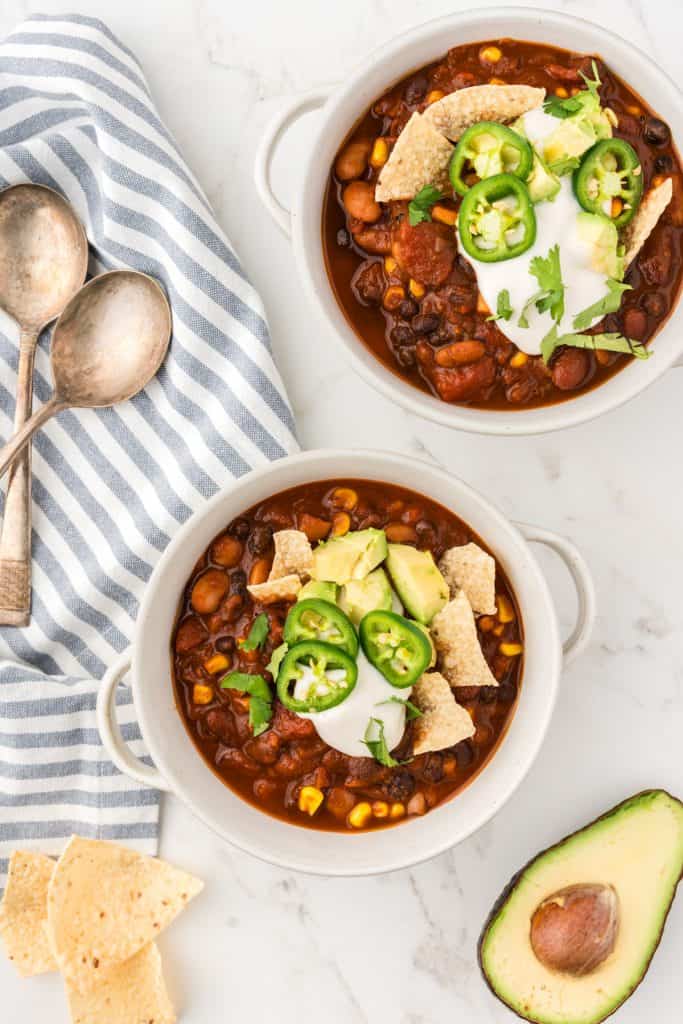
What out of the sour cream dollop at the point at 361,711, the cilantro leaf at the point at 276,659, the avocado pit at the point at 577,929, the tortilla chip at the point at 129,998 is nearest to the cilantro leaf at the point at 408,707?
the sour cream dollop at the point at 361,711

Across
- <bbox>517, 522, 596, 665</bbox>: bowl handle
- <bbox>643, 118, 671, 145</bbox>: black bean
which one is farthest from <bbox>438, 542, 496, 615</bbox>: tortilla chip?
<bbox>643, 118, 671, 145</bbox>: black bean

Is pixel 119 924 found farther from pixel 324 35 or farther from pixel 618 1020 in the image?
pixel 324 35

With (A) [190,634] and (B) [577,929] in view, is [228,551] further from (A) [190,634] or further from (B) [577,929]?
(B) [577,929]

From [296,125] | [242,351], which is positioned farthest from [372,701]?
[296,125]

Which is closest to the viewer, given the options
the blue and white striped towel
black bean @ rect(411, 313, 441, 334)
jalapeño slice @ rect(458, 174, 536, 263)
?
jalapeño slice @ rect(458, 174, 536, 263)

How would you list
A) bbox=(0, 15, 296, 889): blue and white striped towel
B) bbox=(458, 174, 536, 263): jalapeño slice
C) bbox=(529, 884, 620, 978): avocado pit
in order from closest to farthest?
bbox=(458, 174, 536, 263): jalapeño slice → bbox=(529, 884, 620, 978): avocado pit → bbox=(0, 15, 296, 889): blue and white striped towel

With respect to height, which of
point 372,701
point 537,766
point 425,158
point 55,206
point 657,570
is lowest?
point 537,766

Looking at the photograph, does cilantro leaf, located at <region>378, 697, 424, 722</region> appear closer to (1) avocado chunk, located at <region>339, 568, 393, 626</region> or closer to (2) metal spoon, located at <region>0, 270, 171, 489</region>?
(1) avocado chunk, located at <region>339, 568, 393, 626</region>
